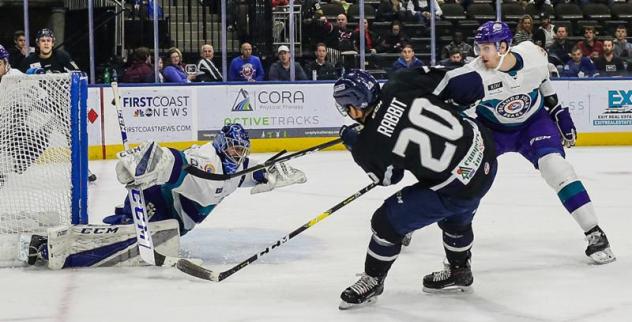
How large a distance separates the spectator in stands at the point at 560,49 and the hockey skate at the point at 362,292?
7.13 m

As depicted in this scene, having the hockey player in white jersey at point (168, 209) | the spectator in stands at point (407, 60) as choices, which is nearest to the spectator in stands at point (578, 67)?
the spectator in stands at point (407, 60)

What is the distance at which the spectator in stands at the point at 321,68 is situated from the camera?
1023cm

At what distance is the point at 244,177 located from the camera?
4.94 metres

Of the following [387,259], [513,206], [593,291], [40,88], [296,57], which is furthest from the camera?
→ [296,57]

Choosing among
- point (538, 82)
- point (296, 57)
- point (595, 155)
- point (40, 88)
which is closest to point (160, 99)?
point (296, 57)

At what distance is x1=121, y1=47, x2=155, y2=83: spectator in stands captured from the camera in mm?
9852

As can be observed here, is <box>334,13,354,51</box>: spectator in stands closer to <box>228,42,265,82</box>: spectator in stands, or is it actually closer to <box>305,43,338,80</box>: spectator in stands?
<box>305,43,338,80</box>: spectator in stands

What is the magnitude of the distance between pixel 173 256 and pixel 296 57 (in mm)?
5976

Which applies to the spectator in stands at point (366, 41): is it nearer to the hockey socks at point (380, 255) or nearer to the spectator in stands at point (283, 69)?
the spectator in stands at point (283, 69)

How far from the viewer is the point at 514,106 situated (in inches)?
194

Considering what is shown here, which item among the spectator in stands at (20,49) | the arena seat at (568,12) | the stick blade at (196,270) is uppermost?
the arena seat at (568,12)

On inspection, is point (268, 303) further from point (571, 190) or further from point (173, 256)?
point (571, 190)

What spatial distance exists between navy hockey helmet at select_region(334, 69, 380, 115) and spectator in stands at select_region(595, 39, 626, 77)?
7195 millimetres

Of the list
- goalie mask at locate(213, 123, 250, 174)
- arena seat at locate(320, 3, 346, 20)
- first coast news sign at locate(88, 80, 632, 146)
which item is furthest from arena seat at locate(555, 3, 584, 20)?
goalie mask at locate(213, 123, 250, 174)
